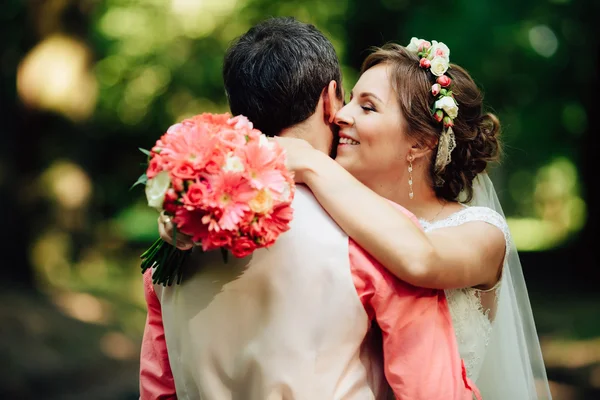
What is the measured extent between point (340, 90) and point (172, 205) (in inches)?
31.8

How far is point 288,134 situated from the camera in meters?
2.36

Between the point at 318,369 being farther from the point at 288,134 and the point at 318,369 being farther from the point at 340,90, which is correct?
the point at 340,90

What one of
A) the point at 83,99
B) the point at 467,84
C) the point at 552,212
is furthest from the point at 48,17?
the point at 552,212

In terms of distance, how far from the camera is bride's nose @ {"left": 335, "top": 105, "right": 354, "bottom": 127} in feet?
8.55

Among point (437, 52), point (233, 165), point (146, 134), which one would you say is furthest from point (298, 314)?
point (146, 134)

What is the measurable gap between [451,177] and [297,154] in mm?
975

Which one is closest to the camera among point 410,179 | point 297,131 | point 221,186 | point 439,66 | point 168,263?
point 221,186

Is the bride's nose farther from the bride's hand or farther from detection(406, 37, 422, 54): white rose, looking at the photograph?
detection(406, 37, 422, 54): white rose

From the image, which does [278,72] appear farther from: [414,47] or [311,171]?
[414,47]

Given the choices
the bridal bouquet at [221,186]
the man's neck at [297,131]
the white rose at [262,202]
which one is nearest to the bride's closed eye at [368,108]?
the man's neck at [297,131]

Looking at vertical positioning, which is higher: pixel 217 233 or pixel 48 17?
pixel 217 233

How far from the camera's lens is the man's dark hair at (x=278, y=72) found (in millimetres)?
2283

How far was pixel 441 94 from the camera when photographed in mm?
2834

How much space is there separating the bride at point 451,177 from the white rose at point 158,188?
475 mm
